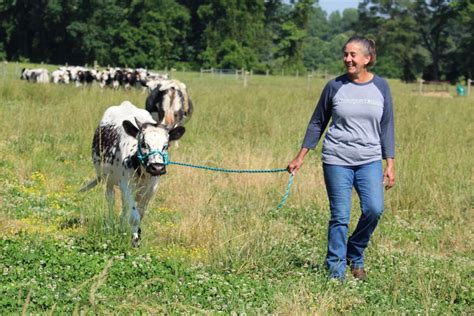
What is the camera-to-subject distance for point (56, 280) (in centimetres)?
549

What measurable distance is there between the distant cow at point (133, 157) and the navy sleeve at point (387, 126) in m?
2.19

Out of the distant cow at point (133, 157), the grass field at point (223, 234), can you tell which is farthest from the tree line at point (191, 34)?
the distant cow at point (133, 157)

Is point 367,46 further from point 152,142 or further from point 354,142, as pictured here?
point 152,142

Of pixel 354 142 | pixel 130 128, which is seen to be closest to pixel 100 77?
pixel 130 128

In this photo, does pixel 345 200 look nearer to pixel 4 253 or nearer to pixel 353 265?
pixel 353 265

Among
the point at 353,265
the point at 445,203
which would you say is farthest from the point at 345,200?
the point at 445,203

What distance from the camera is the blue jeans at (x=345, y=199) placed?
242 inches

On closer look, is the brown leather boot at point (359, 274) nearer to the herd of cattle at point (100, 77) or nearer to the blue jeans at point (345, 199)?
the blue jeans at point (345, 199)

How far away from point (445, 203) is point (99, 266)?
545 cm

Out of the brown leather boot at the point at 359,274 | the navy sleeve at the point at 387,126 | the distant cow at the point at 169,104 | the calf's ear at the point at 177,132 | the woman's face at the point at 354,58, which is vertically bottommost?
the brown leather boot at the point at 359,274

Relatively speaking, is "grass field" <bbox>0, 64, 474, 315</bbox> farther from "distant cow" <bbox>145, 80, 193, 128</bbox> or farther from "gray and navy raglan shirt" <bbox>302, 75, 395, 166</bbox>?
"distant cow" <bbox>145, 80, 193, 128</bbox>

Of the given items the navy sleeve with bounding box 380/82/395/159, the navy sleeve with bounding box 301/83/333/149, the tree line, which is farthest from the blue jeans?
the tree line

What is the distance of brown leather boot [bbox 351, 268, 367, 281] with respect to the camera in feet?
21.0

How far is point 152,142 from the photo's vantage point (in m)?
7.15
